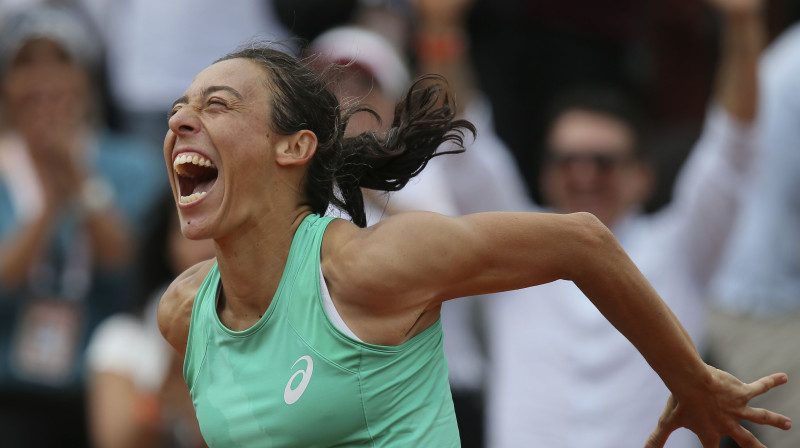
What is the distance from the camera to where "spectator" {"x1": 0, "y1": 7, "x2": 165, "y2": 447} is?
6.02 meters

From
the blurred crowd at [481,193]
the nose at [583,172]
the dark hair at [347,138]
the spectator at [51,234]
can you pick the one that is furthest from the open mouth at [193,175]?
the spectator at [51,234]

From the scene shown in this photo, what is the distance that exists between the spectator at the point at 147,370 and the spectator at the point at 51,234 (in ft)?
0.69

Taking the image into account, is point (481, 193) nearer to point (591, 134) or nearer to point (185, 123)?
point (591, 134)

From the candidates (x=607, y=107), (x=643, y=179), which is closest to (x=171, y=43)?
(x=607, y=107)

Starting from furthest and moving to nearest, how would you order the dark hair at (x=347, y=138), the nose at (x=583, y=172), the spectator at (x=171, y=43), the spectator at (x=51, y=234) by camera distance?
the spectator at (x=171, y=43), the spectator at (x=51, y=234), the nose at (x=583, y=172), the dark hair at (x=347, y=138)

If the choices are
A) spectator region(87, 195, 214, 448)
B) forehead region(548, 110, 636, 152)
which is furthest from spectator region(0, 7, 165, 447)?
forehead region(548, 110, 636, 152)

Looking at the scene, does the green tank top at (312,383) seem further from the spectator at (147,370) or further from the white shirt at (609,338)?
the spectator at (147,370)

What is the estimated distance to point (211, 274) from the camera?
134 inches

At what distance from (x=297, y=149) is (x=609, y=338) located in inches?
95.7

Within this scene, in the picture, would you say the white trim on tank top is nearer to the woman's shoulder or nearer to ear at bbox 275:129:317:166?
ear at bbox 275:129:317:166

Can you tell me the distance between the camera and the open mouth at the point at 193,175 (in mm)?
3066

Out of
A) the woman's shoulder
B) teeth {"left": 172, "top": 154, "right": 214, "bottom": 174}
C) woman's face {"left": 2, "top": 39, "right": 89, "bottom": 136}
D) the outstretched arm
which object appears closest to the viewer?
the outstretched arm

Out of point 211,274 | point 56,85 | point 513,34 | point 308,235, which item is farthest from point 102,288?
point 308,235

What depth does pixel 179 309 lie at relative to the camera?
11.2ft
